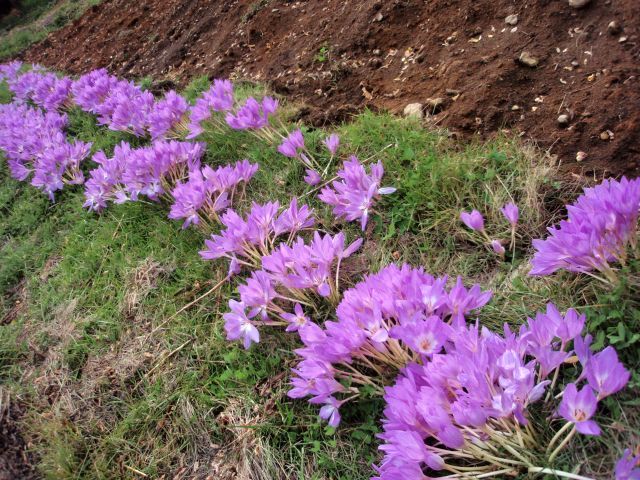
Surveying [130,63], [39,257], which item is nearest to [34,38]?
[130,63]

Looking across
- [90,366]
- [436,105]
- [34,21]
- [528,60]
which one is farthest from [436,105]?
[34,21]

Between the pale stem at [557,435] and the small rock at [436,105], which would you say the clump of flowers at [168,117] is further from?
the pale stem at [557,435]

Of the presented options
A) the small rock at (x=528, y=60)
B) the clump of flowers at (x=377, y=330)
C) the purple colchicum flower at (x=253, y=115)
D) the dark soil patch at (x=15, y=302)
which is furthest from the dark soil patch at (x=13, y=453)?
the small rock at (x=528, y=60)

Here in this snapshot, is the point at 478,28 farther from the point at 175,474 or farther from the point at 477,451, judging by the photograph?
the point at 175,474

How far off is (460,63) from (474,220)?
44.8 inches

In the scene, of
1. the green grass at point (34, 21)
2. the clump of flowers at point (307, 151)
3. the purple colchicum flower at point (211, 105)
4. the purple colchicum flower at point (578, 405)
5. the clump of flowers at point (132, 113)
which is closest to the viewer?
the purple colchicum flower at point (578, 405)

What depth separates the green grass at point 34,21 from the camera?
35.0 feet

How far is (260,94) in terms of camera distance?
3281mm

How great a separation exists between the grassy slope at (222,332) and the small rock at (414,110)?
4.4 inches

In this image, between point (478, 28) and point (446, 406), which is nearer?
point (446, 406)

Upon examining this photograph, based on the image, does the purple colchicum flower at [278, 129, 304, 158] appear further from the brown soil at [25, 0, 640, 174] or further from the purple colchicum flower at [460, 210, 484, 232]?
the purple colchicum flower at [460, 210, 484, 232]

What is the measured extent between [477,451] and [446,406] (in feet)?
0.41

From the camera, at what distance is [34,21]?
42.9 feet

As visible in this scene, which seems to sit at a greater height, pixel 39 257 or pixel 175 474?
pixel 39 257
